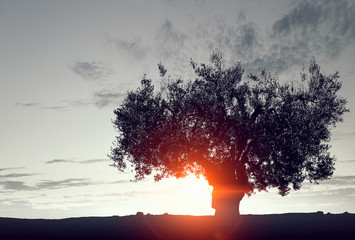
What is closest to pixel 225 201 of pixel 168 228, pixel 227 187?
pixel 227 187

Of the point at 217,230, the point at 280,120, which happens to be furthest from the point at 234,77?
the point at 217,230

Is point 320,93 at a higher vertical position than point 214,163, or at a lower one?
higher

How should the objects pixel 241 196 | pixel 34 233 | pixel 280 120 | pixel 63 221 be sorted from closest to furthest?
pixel 34 233 < pixel 280 120 < pixel 241 196 < pixel 63 221

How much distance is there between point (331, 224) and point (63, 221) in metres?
25.6

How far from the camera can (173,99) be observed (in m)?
37.6

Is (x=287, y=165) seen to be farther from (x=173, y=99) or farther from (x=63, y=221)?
(x=63, y=221)

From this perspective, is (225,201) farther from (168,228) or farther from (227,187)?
(168,228)

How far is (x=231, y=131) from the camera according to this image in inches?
1443

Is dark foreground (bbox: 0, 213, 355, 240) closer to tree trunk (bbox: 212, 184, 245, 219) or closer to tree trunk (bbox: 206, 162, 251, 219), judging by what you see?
tree trunk (bbox: 212, 184, 245, 219)

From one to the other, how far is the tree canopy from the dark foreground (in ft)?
13.0

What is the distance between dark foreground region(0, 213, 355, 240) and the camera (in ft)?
102

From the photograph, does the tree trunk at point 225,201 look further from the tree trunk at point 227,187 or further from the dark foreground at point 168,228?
the dark foreground at point 168,228

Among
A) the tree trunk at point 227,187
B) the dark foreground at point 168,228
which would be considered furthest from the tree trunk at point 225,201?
the dark foreground at point 168,228

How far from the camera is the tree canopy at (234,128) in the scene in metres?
36.6
